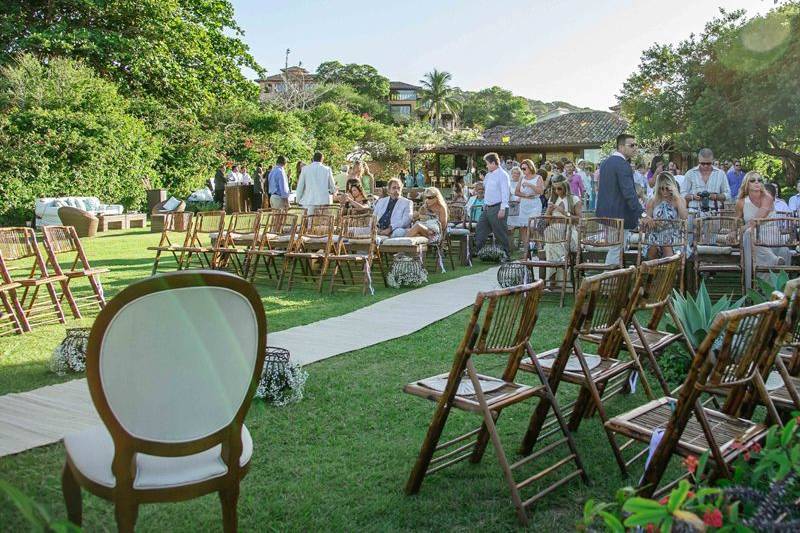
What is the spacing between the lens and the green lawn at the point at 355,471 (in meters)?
3.35

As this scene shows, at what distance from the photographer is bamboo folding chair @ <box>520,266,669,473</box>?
3738mm

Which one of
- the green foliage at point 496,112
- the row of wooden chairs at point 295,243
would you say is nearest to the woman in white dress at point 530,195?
A: the row of wooden chairs at point 295,243

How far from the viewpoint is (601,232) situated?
8898 millimetres

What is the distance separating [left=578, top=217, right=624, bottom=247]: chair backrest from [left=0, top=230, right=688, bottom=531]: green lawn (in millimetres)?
3280

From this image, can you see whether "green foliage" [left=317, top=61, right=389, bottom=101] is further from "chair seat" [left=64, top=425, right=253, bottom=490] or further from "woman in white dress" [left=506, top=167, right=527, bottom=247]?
"chair seat" [left=64, top=425, right=253, bottom=490]

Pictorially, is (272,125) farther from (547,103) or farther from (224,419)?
(547,103)

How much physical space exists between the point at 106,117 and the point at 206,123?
27.9ft

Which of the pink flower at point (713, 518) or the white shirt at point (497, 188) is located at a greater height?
the white shirt at point (497, 188)

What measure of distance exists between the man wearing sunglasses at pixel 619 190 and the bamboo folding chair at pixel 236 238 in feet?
16.7

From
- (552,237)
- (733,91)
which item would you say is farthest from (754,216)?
(733,91)

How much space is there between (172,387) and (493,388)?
1750 millimetres

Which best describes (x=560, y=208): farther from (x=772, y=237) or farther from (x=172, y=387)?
(x=172, y=387)

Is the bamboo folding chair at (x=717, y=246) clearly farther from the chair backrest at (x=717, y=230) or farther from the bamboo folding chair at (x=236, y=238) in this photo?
the bamboo folding chair at (x=236, y=238)

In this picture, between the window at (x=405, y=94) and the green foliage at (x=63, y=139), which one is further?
the window at (x=405, y=94)
